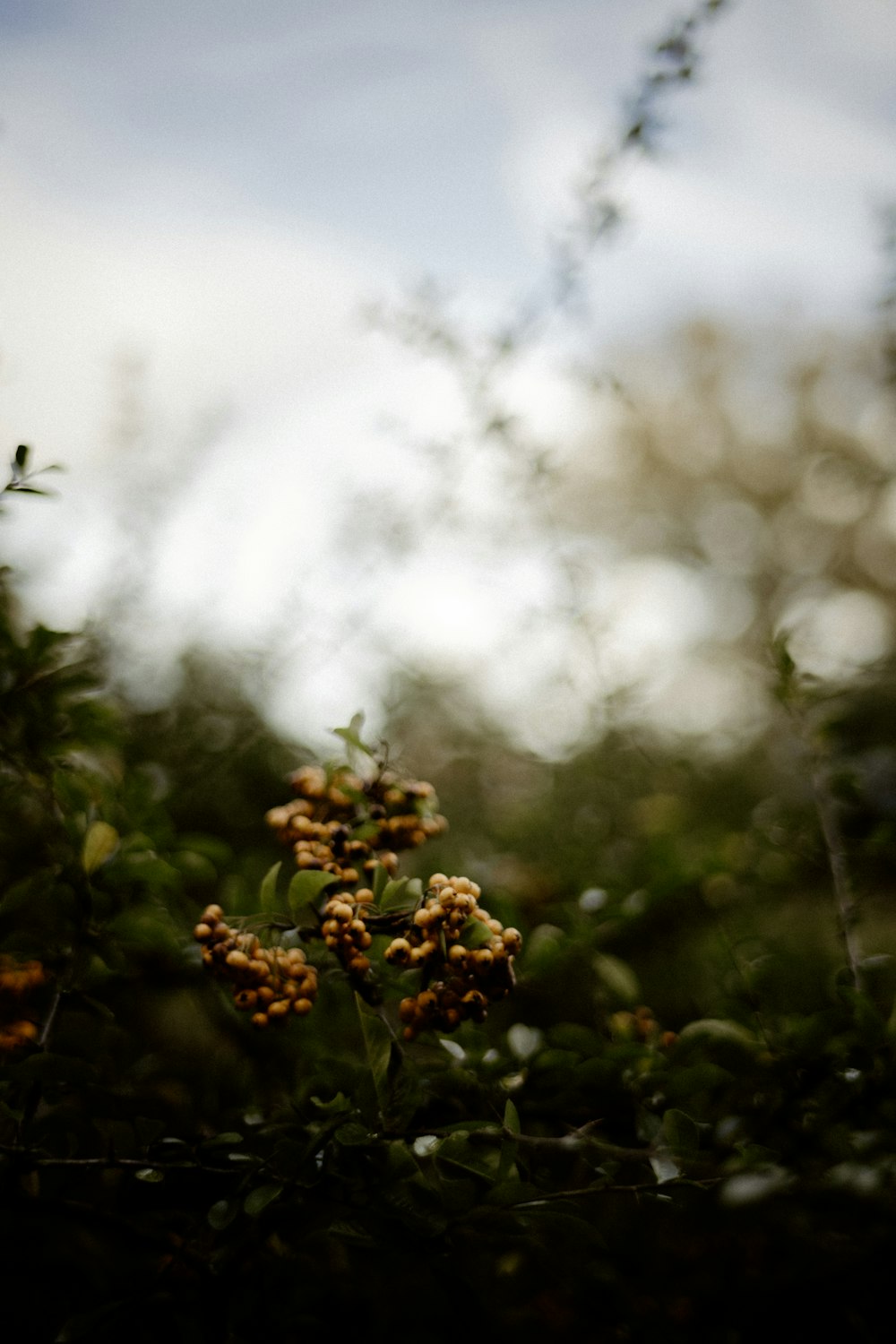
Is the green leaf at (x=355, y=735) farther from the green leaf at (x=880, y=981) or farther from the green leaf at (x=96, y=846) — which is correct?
the green leaf at (x=880, y=981)

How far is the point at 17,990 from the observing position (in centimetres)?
133

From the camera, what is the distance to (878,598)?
24.4ft

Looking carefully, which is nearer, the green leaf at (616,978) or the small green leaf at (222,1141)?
the small green leaf at (222,1141)

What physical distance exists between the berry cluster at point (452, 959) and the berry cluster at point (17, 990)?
28.6 inches

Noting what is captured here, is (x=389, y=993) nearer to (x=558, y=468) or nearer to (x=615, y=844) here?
(x=558, y=468)

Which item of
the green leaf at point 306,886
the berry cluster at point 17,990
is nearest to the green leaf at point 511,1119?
the green leaf at point 306,886

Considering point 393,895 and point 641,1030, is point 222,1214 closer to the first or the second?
point 393,895

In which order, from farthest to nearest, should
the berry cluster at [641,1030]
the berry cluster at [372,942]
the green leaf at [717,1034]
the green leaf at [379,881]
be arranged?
the berry cluster at [641,1030] → the green leaf at [717,1034] → the green leaf at [379,881] → the berry cluster at [372,942]

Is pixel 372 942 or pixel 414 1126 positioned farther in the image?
pixel 414 1126

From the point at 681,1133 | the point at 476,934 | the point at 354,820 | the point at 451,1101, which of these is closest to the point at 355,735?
the point at 354,820

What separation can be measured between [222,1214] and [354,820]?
0.52 metres

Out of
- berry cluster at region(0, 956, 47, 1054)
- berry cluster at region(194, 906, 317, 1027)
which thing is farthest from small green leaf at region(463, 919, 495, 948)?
berry cluster at region(0, 956, 47, 1054)

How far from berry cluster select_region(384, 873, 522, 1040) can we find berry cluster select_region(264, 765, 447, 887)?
0.15 meters

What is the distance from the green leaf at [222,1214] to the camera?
886 mm
